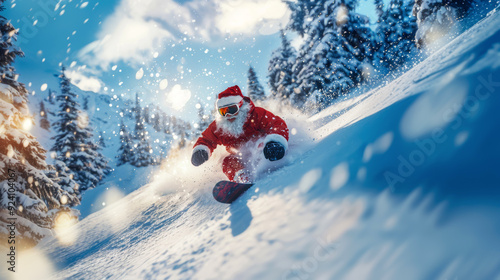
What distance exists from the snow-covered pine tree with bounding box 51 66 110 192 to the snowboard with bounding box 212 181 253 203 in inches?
770

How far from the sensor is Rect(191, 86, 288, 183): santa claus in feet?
10.8

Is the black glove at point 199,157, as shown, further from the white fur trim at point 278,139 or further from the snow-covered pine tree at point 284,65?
the snow-covered pine tree at point 284,65

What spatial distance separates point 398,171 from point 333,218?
0.39m

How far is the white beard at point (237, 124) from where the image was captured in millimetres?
3582

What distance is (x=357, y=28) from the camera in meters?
14.0

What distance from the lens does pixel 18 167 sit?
20.7ft

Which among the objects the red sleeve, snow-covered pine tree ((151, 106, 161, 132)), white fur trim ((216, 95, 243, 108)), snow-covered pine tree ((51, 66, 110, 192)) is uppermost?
snow-covered pine tree ((151, 106, 161, 132))

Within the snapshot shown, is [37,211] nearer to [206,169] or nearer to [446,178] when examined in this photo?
[206,169]

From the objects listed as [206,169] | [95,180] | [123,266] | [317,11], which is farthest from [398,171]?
[95,180]

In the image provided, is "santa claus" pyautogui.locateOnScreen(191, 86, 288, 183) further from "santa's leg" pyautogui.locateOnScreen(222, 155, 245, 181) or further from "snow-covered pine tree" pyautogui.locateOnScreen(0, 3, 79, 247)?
"snow-covered pine tree" pyautogui.locateOnScreen(0, 3, 79, 247)

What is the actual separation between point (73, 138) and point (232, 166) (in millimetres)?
19288

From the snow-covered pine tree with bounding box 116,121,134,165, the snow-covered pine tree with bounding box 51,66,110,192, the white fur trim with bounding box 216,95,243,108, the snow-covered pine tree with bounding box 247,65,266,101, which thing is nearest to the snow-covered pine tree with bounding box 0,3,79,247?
the white fur trim with bounding box 216,95,243,108

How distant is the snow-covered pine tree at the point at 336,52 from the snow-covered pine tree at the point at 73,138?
17103 millimetres

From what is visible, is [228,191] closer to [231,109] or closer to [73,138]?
[231,109]
